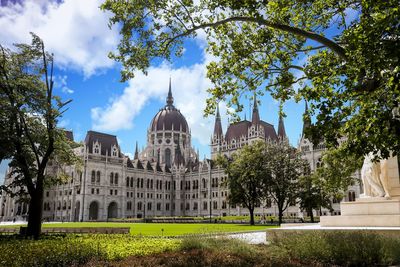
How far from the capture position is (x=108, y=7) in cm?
1550

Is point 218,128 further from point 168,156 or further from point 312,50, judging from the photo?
point 312,50

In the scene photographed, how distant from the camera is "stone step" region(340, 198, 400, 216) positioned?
57.8ft

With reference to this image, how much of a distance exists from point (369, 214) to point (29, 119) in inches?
829

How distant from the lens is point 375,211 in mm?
18109

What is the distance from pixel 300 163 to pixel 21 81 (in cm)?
3670

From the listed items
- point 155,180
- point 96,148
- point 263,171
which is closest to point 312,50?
point 263,171

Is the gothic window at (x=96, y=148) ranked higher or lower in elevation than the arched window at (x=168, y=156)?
lower

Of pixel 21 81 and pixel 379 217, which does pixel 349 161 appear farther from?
pixel 21 81

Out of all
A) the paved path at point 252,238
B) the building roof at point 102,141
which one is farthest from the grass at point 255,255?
the building roof at point 102,141

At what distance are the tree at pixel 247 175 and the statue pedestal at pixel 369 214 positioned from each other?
26.4 m

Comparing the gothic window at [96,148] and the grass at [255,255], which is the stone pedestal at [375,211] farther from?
the gothic window at [96,148]

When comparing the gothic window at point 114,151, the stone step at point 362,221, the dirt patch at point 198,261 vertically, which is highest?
the gothic window at point 114,151

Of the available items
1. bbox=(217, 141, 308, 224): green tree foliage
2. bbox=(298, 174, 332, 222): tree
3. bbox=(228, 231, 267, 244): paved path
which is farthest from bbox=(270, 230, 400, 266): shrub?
bbox=(298, 174, 332, 222): tree

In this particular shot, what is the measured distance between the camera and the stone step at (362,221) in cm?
1728
